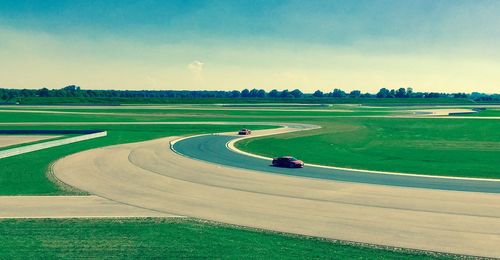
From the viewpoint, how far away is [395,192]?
1153 inches

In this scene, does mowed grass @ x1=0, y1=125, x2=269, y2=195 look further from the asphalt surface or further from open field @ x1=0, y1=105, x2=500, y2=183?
the asphalt surface

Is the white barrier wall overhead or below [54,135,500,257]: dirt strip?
overhead

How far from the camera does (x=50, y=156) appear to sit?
1725 inches

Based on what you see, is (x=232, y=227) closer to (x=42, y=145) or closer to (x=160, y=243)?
(x=160, y=243)

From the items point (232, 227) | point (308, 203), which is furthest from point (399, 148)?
point (232, 227)

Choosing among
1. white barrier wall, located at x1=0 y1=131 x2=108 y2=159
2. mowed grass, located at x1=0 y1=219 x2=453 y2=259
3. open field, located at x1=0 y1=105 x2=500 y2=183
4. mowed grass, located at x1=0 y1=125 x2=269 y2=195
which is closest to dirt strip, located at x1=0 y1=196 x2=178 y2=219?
mowed grass, located at x1=0 y1=219 x2=453 y2=259

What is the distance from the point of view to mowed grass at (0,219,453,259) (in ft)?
61.1

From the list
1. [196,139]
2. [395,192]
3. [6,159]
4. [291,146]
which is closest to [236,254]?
[395,192]

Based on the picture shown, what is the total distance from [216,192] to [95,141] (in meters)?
32.5

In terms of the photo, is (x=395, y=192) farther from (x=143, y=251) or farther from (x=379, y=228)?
(x=143, y=251)

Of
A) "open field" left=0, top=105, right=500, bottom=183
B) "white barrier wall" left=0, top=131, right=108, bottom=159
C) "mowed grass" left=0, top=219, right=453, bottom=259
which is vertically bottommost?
"open field" left=0, top=105, right=500, bottom=183

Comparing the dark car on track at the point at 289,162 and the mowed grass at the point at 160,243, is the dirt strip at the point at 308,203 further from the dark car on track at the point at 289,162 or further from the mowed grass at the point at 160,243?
the dark car on track at the point at 289,162

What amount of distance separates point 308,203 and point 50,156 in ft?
95.3

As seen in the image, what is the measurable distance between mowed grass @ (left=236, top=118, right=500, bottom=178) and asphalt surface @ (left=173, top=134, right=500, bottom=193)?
Answer: 3.24 meters
